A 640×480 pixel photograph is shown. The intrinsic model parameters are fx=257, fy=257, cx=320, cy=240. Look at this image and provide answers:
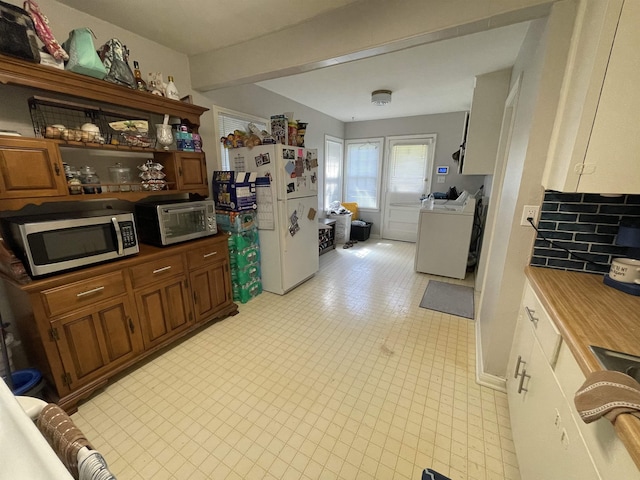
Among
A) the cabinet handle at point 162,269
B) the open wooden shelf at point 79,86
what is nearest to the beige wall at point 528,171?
the cabinet handle at point 162,269

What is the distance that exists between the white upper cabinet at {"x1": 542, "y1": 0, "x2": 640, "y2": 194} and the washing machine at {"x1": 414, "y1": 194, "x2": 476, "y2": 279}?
2.37 metres

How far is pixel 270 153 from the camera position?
269cm

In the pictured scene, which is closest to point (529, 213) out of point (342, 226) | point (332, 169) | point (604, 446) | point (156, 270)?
point (604, 446)

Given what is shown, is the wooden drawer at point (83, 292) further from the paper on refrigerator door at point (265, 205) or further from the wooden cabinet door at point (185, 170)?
the paper on refrigerator door at point (265, 205)

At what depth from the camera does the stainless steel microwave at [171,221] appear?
1.99m

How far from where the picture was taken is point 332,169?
5.39m

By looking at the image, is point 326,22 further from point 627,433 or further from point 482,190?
point 482,190

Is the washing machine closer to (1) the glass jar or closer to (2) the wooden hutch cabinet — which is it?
(2) the wooden hutch cabinet

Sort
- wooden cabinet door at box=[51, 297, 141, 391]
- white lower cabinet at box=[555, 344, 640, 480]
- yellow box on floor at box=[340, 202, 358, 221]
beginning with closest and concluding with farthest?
white lower cabinet at box=[555, 344, 640, 480], wooden cabinet door at box=[51, 297, 141, 391], yellow box on floor at box=[340, 202, 358, 221]

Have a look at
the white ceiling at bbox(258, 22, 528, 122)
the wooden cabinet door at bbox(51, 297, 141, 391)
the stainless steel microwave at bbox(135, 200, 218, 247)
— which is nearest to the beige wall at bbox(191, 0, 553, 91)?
the white ceiling at bbox(258, 22, 528, 122)

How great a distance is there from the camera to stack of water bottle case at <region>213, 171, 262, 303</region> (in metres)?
2.67

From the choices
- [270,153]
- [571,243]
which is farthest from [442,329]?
[270,153]

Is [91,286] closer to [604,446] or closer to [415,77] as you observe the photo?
[604,446]

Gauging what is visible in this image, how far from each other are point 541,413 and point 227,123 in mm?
3482
